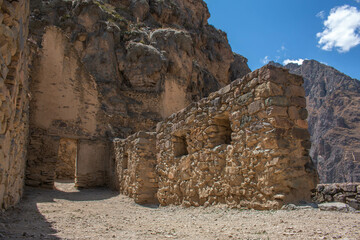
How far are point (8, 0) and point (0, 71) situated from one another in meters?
0.74

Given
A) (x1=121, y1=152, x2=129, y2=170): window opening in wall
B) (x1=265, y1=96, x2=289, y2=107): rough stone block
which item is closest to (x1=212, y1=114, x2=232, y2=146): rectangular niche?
(x1=265, y1=96, x2=289, y2=107): rough stone block

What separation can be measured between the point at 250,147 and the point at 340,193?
4.13ft

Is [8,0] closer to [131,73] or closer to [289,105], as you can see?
[289,105]

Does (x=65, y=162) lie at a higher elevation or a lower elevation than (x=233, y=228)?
higher

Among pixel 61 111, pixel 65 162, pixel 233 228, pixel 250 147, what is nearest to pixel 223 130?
pixel 250 147

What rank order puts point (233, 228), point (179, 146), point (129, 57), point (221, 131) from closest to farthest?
point (233, 228), point (221, 131), point (179, 146), point (129, 57)

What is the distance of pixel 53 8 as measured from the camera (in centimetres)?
2086

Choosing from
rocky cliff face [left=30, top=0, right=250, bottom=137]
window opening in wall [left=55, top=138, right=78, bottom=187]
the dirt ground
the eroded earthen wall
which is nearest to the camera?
the dirt ground

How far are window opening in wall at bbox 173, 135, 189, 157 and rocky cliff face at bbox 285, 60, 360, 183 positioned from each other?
3115cm

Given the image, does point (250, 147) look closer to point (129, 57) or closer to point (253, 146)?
point (253, 146)

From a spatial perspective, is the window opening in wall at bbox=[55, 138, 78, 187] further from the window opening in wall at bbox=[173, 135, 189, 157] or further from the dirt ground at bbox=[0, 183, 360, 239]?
the dirt ground at bbox=[0, 183, 360, 239]

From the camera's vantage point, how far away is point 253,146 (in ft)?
12.7

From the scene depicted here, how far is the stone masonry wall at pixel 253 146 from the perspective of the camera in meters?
3.54

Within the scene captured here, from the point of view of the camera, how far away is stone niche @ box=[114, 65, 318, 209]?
354 centimetres
